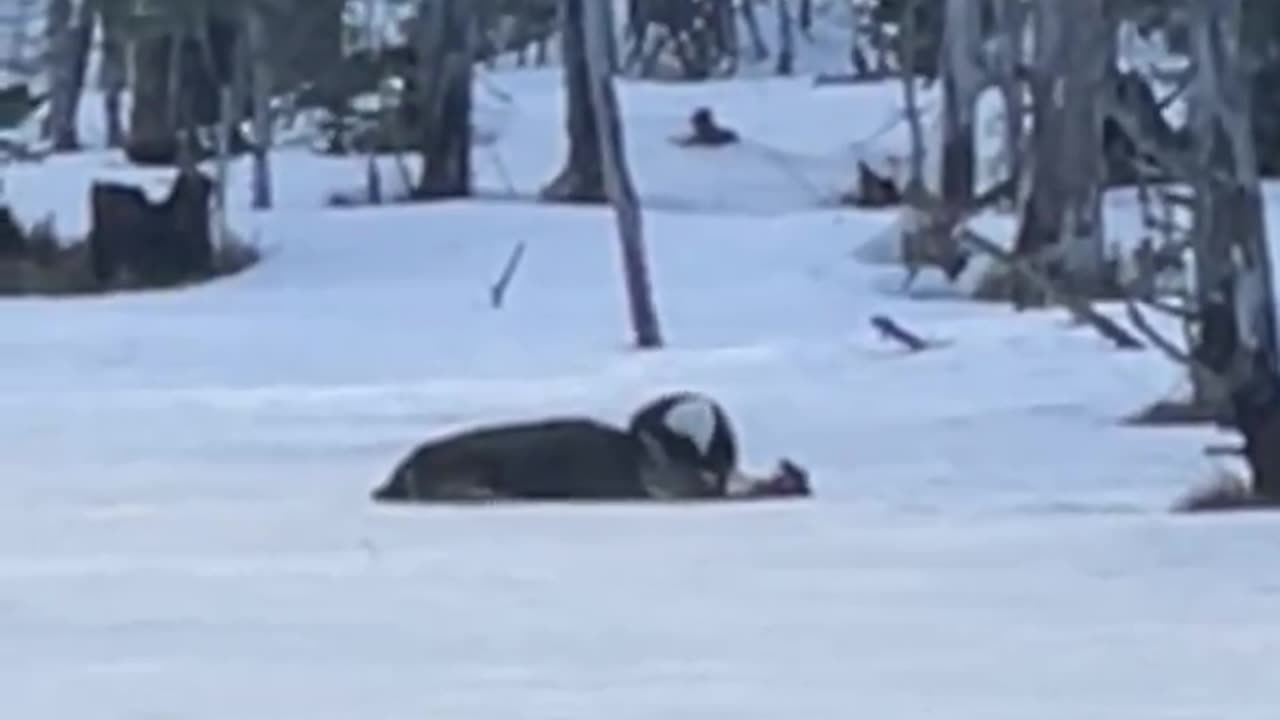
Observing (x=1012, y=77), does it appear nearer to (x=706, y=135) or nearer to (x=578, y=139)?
(x=578, y=139)

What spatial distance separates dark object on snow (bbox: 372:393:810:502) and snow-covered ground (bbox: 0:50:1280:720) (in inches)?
9.3

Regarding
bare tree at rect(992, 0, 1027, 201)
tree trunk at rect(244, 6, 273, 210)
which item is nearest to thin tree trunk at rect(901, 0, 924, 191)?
bare tree at rect(992, 0, 1027, 201)

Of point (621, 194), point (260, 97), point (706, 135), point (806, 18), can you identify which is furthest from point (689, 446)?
point (806, 18)

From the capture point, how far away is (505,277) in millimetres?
27031

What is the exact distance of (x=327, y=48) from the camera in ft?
123

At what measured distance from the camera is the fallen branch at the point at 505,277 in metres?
26.1

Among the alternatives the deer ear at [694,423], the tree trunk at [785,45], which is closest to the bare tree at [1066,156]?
the deer ear at [694,423]

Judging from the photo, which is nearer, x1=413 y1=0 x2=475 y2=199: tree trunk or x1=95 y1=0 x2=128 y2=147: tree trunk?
x1=413 y1=0 x2=475 y2=199: tree trunk

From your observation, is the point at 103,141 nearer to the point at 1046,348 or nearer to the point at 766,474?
the point at 1046,348

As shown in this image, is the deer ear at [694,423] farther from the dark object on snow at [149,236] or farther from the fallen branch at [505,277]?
the dark object on snow at [149,236]

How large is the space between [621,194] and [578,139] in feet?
37.7

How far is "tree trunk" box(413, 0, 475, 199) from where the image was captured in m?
34.2

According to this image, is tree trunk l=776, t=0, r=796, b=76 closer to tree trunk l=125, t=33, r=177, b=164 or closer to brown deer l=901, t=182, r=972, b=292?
tree trunk l=125, t=33, r=177, b=164

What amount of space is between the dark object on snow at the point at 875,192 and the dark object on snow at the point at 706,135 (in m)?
3.91
